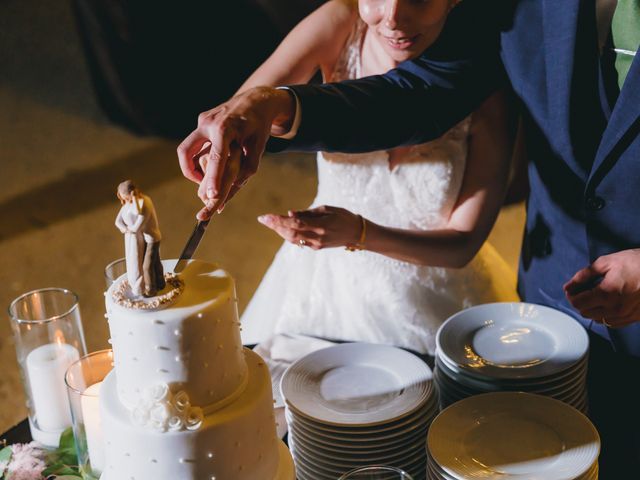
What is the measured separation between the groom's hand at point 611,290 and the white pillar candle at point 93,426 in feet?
3.24

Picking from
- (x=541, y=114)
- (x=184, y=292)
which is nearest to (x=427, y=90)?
(x=541, y=114)

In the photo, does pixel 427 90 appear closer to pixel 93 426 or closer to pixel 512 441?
pixel 512 441

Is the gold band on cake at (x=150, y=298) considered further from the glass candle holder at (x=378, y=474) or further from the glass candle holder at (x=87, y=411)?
the glass candle holder at (x=378, y=474)

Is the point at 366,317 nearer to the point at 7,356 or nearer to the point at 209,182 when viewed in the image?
the point at 209,182

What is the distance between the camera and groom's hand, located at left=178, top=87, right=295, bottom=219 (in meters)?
1.58

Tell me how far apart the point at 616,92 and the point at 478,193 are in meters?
0.53

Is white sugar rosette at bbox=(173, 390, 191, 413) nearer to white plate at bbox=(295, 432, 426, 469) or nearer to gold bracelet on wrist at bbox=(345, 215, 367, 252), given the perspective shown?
white plate at bbox=(295, 432, 426, 469)

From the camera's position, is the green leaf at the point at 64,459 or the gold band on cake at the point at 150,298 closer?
the gold band on cake at the point at 150,298

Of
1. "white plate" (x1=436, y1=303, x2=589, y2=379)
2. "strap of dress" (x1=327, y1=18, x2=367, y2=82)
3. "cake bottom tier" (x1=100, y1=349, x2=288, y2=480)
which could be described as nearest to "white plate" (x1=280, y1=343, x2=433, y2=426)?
"white plate" (x1=436, y1=303, x2=589, y2=379)

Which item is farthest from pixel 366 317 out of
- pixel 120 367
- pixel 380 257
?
pixel 120 367

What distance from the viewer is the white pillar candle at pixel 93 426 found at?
1.50 meters

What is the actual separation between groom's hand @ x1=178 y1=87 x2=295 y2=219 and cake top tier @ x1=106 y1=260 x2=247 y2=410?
263mm

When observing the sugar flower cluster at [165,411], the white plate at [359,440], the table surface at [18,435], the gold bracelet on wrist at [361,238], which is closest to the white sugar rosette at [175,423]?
the sugar flower cluster at [165,411]

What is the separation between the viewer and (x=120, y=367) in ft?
4.23
